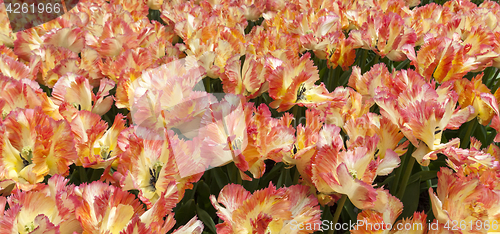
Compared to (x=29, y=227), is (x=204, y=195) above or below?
below

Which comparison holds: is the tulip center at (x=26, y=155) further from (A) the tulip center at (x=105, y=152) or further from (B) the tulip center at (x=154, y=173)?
(B) the tulip center at (x=154, y=173)

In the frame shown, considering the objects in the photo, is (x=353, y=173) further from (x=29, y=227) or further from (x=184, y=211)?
(x=29, y=227)

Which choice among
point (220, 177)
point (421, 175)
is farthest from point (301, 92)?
point (421, 175)

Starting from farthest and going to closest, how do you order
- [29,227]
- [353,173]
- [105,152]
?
[105,152] < [353,173] < [29,227]

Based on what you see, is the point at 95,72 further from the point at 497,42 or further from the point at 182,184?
the point at 497,42

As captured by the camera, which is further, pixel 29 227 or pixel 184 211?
pixel 184 211

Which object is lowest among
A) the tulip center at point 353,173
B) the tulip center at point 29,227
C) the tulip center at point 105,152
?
the tulip center at point 353,173

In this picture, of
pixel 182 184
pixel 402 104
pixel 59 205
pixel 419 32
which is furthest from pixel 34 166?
pixel 419 32

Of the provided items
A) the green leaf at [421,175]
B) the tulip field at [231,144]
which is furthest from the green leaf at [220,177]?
the green leaf at [421,175]

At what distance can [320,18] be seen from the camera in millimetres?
1521

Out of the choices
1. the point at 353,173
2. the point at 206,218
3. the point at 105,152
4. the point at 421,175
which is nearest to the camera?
the point at 353,173

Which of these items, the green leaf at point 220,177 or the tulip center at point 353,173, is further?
the green leaf at point 220,177

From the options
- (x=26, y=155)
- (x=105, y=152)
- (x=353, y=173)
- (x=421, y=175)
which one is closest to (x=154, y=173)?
(x=105, y=152)

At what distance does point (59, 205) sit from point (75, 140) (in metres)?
0.22
